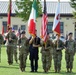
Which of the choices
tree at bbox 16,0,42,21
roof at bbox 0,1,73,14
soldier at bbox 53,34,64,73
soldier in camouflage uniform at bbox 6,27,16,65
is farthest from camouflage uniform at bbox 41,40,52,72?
roof at bbox 0,1,73,14

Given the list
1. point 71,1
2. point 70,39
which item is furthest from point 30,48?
point 71,1

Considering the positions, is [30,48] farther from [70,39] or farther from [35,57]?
[70,39]

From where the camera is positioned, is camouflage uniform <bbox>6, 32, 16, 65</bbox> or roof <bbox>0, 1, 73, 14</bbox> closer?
camouflage uniform <bbox>6, 32, 16, 65</bbox>

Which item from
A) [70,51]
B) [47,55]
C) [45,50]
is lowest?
[47,55]

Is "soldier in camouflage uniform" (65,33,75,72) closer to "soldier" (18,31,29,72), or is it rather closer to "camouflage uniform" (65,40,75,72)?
"camouflage uniform" (65,40,75,72)

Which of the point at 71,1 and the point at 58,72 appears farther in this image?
the point at 71,1

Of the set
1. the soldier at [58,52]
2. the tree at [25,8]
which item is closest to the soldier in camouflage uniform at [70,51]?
the soldier at [58,52]

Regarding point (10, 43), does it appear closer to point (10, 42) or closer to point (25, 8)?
point (10, 42)

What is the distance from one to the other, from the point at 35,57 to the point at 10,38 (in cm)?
392

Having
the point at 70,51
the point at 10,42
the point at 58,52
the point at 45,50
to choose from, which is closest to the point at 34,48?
the point at 45,50

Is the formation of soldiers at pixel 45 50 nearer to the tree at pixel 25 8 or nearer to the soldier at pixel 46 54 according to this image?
the soldier at pixel 46 54

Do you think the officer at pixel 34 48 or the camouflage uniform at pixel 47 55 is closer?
the officer at pixel 34 48

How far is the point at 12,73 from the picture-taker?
1961cm

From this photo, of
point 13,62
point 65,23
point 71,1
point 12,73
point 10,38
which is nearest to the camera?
point 12,73
